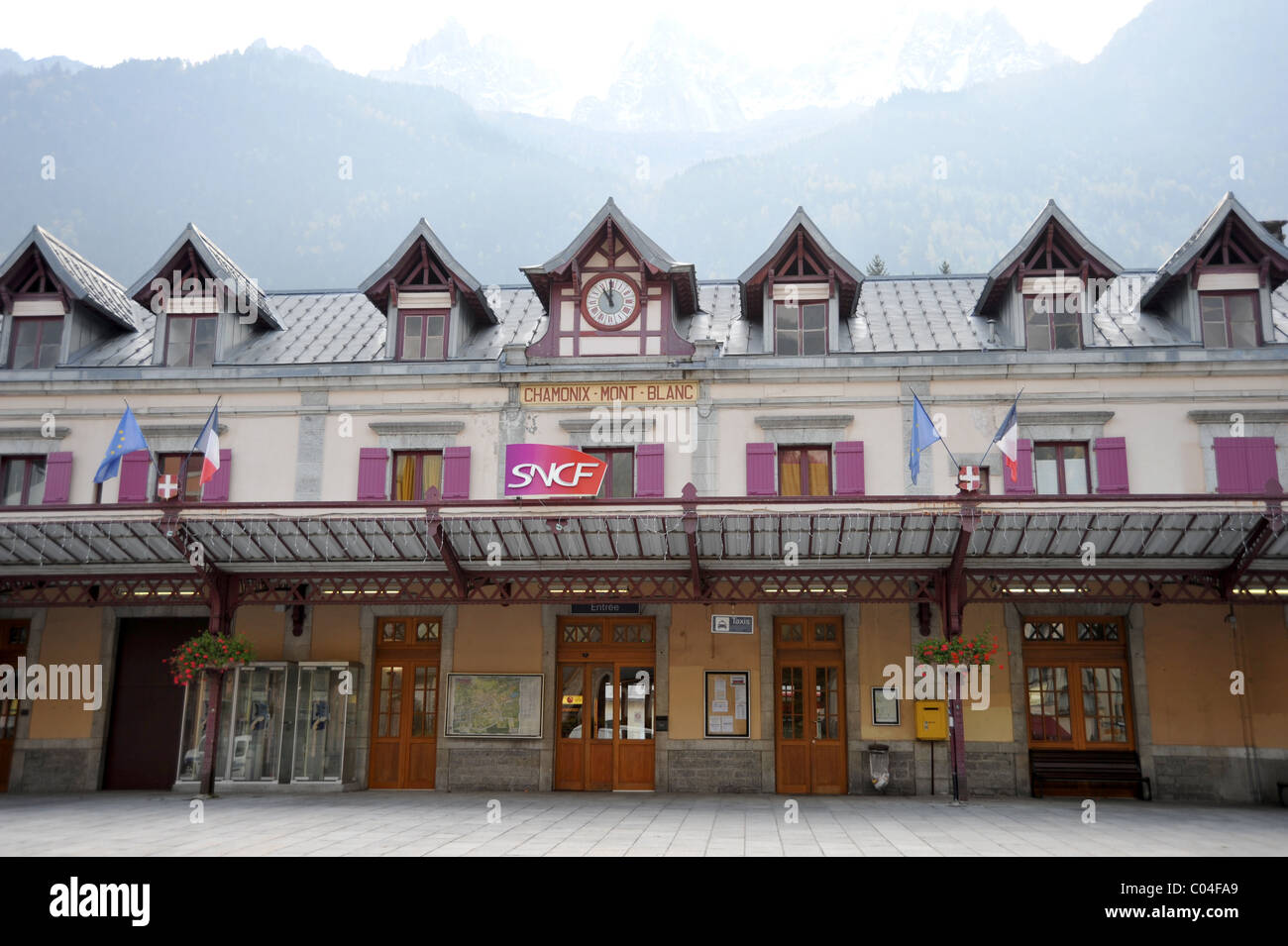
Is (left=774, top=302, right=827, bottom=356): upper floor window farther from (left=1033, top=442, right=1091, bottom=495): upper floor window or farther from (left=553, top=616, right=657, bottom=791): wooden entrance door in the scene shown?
(left=553, top=616, right=657, bottom=791): wooden entrance door

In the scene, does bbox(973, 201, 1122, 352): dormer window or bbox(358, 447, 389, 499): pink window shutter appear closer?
bbox(358, 447, 389, 499): pink window shutter

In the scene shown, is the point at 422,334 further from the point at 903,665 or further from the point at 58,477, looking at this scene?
the point at 903,665

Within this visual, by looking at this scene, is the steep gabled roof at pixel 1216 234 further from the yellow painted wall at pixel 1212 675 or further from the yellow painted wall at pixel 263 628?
the yellow painted wall at pixel 263 628

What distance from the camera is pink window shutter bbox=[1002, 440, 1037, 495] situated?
17.9 m

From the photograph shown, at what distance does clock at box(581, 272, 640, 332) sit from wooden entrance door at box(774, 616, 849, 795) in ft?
21.4

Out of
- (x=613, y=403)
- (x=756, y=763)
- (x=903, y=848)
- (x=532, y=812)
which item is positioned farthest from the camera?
(x=613, y=403)

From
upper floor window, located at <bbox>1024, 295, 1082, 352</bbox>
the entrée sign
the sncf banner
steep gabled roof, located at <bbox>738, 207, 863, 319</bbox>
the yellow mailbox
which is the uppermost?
steep gabled roof, located at <bbox>738, 207, 863, 319</bbox>

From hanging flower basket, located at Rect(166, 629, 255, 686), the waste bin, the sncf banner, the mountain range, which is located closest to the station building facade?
the waste bin

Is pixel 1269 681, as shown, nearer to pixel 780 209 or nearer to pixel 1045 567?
pixel 1045 567

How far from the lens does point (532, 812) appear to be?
14781 mm

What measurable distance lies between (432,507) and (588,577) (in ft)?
9.16

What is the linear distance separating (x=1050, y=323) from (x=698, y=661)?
927 cm

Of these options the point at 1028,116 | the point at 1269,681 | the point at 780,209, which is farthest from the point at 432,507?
the point at 1028,116

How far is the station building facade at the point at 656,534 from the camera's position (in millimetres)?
16359
